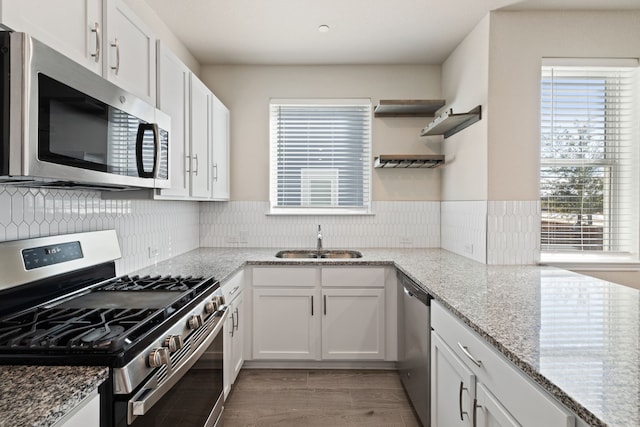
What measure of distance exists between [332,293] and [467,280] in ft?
3.62

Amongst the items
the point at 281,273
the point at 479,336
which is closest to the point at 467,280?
the point at 479,336

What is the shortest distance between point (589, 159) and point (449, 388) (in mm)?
2002

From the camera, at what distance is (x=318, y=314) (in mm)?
2877

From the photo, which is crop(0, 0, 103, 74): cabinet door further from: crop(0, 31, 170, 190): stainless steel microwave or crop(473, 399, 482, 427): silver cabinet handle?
crop(473, 399, 482, 427): silver cabinet handle

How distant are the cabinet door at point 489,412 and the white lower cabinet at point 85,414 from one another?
116 cm

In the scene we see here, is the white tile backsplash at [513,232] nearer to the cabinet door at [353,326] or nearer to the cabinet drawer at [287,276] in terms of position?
the cabinet door at [353,326]

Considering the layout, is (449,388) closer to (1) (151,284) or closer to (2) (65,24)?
(1) (151,284)

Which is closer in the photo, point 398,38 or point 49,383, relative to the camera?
point 49,383

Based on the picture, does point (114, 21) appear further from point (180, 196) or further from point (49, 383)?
point (49, 383)

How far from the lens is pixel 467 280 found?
2.06 meters

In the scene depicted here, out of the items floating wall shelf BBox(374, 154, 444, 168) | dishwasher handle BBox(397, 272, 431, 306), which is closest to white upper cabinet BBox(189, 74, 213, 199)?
floating wall shelf BBox(374, 154, 444, 168)

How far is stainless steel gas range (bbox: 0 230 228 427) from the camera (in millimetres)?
1043

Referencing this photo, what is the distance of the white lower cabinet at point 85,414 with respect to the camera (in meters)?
0.86

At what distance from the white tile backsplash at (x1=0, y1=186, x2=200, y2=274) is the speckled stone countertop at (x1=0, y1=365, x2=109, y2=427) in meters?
0.72
